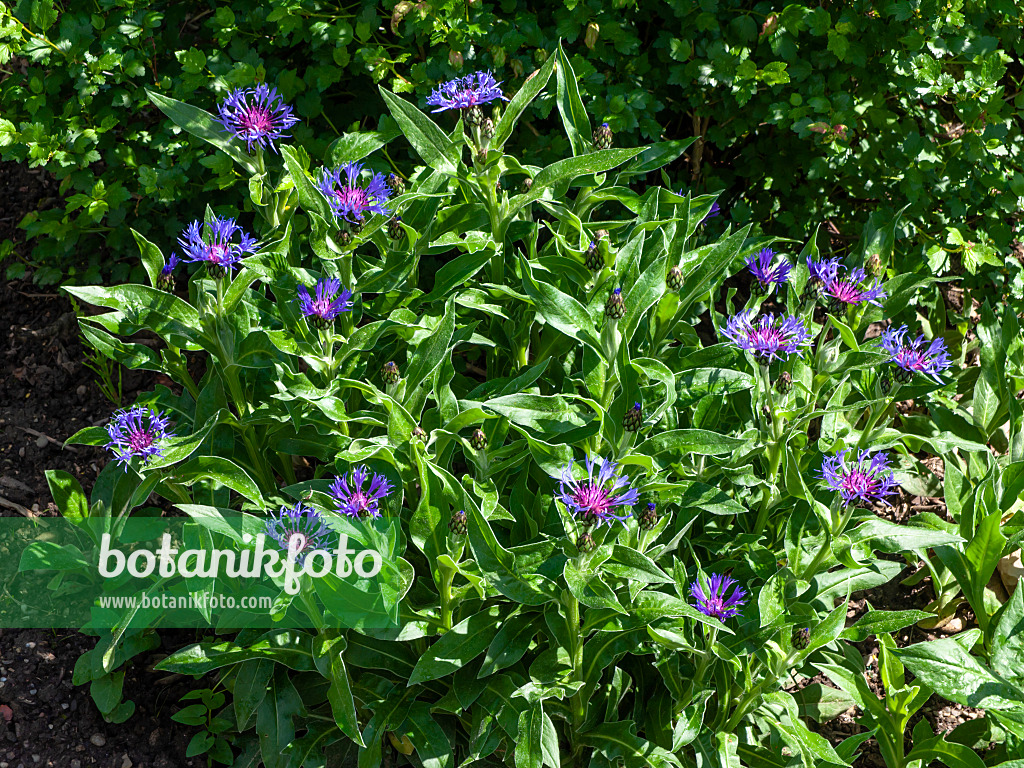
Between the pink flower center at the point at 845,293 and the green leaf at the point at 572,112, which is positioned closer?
the pink flower center at the point at 845,293

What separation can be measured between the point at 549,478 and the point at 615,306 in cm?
52

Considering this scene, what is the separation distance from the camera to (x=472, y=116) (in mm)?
2389

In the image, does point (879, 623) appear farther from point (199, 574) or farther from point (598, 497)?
point (199, 574)

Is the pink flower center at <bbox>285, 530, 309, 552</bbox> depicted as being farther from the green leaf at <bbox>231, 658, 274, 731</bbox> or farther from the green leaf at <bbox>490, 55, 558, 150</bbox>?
the green leaf at <bbox>490, 55, 558, 150</bbox>

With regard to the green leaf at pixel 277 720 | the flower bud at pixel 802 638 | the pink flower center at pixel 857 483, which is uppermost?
the pink flower center at pixel 857 483

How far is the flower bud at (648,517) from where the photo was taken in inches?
81.7

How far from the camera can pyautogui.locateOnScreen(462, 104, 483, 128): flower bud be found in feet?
7.81

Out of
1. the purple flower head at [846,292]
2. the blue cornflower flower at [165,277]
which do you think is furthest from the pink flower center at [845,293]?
the blue cornflower flower at [165,277]

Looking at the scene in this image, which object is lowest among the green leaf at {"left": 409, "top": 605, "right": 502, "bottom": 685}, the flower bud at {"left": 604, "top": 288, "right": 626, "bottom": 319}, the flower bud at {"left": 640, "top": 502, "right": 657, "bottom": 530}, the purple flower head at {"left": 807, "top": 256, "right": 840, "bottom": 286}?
the green leaf at {"left": 409, "top": 605, "right": 502, "bottom": 685}

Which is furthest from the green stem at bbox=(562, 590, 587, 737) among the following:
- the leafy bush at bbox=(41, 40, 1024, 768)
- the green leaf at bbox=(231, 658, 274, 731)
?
the green leaf at bbox=(231, 658, 274, 731)

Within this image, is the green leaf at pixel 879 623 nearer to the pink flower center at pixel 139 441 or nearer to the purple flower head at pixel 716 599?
the purple flower head at pixel 716 599

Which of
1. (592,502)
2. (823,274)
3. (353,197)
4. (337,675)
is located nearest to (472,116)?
(353,197)

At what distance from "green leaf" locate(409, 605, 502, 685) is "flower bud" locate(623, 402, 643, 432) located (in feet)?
1.74

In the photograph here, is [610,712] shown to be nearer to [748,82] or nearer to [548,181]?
[548,181]
